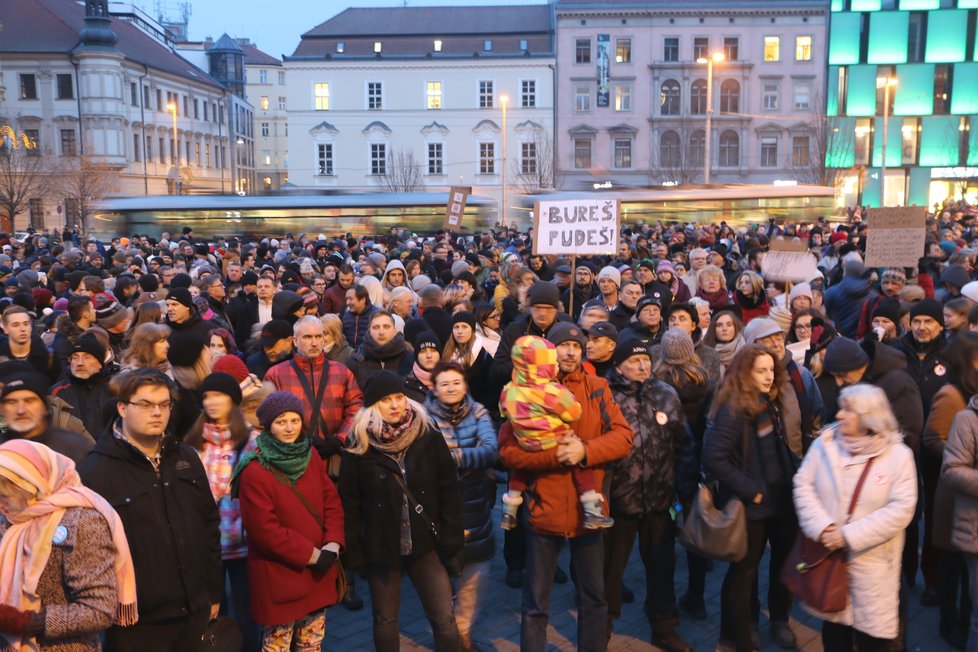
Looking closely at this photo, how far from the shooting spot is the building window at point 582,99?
6250 cm

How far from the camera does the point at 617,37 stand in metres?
61.7

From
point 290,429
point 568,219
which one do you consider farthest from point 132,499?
point 568,219

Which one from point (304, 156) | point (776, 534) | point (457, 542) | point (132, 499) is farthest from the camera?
point (304, 156)

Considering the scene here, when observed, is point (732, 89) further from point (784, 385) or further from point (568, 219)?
point (784, 385)

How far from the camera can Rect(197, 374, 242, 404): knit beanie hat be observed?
5.29m

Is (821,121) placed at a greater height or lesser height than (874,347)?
greater

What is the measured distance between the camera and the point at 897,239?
10.5 m

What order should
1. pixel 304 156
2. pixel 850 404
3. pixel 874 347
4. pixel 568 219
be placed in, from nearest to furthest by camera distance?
pixel 850 404
pixel 874 347
pixel 568 219
pixel 304 156

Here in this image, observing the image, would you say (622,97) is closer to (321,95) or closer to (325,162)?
(321,95)

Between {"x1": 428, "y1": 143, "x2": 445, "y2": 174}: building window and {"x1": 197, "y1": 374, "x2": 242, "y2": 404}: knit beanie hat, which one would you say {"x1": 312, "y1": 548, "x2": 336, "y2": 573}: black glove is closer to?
{"x1": 197, "y1": 374, "x2": 242, "y2": 404}: knit beanie hat

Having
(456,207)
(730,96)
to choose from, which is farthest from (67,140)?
(456,207)

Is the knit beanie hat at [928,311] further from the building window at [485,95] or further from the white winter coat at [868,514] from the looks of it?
the building window at [485,95]

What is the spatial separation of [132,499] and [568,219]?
6.73 meters

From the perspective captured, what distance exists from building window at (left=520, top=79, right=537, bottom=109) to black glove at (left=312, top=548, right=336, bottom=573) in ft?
198
